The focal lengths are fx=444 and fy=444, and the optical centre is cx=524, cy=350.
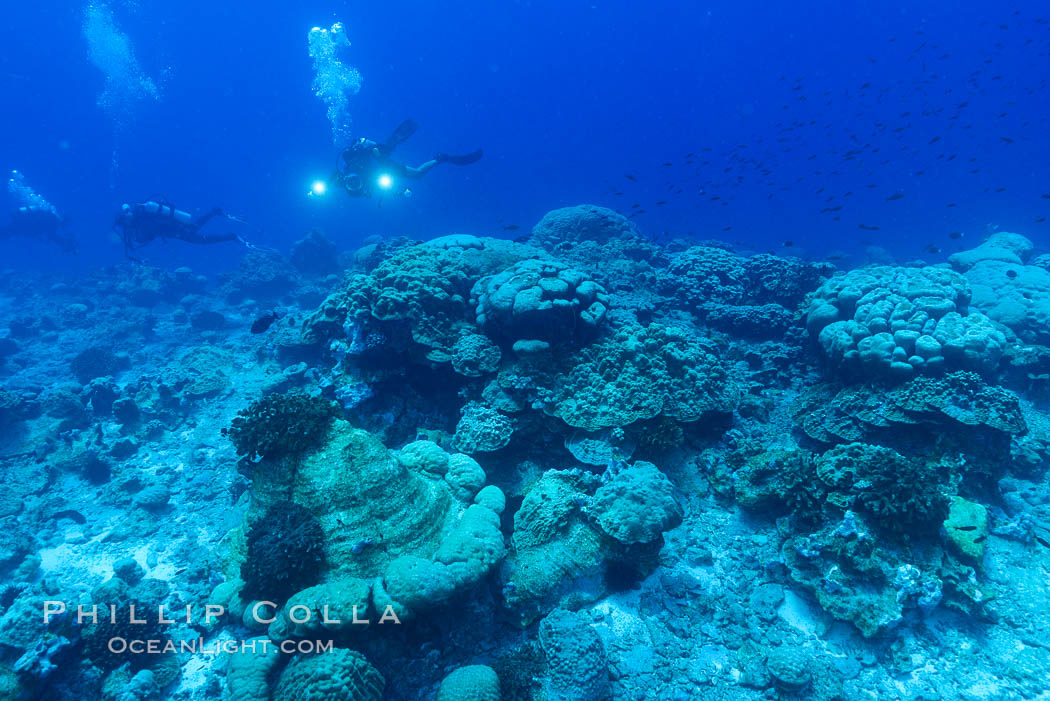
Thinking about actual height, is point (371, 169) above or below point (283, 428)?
above

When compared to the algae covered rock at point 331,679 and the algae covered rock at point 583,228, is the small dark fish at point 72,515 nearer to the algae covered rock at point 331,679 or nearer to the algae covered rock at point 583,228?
the algae covered rock at point 331,679

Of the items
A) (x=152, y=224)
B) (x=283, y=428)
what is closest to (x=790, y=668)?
(x=283, y=428)

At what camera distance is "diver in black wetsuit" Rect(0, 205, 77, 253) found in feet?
84.2

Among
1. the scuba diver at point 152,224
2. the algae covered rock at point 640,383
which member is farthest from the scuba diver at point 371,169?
the algae covered rock at point 640,383

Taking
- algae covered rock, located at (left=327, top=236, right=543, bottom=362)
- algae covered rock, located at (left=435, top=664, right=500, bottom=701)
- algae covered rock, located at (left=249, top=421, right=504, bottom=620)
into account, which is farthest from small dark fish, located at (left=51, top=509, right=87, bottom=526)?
algae covered rock, located at (left=435, top=664, right=500, bottom=701)

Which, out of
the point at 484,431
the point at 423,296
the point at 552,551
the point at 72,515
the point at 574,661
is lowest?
the point at 574,661

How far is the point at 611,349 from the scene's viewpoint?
7.75 meters

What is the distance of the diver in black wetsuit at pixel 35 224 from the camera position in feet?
84.2

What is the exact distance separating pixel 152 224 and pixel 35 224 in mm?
14165

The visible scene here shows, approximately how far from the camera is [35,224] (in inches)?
1036

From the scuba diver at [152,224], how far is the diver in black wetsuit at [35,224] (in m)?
10.5

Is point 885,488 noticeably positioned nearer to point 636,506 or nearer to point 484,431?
point 636,506

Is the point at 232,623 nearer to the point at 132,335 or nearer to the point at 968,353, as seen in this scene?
the point at 968,353

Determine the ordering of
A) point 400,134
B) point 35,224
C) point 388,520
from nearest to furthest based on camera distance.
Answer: point 388,520 → point 400,134 → point 35,224
